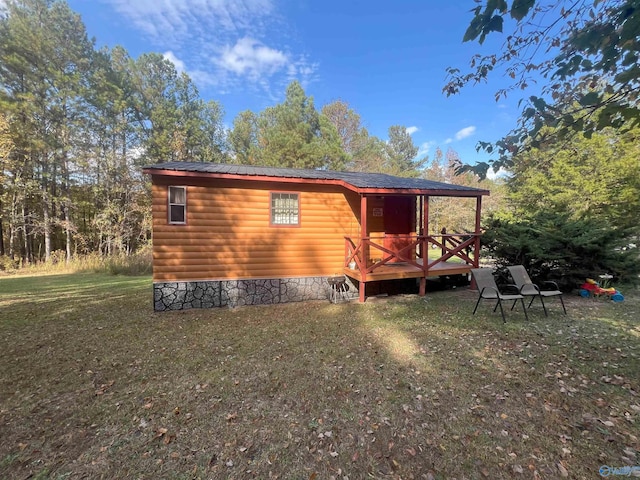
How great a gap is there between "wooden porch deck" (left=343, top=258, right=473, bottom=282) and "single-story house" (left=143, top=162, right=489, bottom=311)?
0.09ft

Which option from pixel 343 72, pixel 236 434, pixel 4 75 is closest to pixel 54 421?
pixel 236 434

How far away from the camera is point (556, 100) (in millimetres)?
2447

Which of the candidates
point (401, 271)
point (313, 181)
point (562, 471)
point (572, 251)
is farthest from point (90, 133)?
point (572, 251)

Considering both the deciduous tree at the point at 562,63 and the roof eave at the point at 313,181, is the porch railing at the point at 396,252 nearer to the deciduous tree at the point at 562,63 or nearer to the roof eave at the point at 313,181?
the roof eave at the point at 313,181

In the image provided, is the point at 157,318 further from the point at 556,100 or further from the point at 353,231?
the point at 556,100

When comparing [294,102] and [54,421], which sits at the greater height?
[294,102]

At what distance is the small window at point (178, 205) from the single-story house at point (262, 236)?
2cm

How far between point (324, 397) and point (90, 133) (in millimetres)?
20914

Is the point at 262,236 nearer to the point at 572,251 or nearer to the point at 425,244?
the point at 425,244

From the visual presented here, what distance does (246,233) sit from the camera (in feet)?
23.4

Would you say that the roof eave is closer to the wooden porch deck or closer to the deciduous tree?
the wooden porch deck

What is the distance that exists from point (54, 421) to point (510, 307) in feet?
25.2

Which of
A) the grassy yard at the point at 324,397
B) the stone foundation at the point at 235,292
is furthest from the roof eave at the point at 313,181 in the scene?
the grassy yard at the point at 324,397

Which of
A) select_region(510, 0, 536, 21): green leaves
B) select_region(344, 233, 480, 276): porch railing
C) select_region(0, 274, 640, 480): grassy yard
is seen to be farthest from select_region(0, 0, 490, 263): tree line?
select_region(510, 0, 536, 21): green leaves
